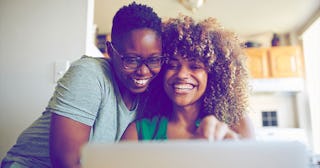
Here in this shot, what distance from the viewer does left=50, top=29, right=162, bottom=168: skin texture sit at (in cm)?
41

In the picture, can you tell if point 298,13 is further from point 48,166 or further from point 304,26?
point 48,166

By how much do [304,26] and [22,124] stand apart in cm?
98

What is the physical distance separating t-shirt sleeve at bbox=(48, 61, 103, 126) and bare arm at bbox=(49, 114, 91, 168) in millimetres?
10

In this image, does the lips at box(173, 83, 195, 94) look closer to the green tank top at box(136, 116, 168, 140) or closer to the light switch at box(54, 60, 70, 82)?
the green tank top at box(136, 116, 168, 140)

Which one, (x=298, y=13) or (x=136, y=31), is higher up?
(x=298, y=13)

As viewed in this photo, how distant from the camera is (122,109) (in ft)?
1.60

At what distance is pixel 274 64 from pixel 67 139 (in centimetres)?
173

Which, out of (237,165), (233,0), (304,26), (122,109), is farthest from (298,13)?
(237,165)

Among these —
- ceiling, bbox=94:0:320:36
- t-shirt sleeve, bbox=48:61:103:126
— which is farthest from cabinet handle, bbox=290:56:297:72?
t-shirt sleeve, bbox=48:61:103:126

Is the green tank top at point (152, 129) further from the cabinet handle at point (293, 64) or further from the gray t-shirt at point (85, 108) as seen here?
the cabinet handle at point (293, 64)

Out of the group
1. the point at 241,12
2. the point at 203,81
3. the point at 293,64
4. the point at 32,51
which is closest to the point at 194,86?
the point at 203,81

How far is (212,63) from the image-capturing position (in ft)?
1.68

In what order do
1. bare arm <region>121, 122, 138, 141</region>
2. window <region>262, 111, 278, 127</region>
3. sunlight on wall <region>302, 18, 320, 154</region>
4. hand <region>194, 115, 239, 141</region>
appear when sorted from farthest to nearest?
window <region>262, 111, 278, 127</region>, sunlight on wall <region>302, 18, 320, 154</region>, bare arm <region>121, 122, 138, 141</region>, hand <region>194, 115, 239, 141</region>

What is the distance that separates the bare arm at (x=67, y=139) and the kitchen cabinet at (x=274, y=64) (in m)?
1.51
